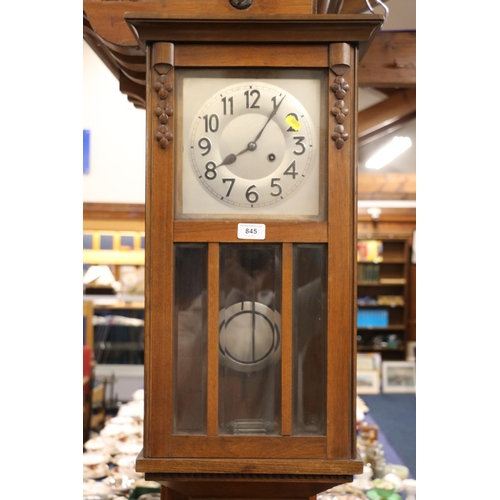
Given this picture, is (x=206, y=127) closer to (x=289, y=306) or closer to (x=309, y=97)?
(x=309, y=97)

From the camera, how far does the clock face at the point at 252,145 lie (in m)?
1.10

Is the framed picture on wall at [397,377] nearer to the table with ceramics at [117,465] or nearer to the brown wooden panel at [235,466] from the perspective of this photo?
the table with ceramics at [117,465]

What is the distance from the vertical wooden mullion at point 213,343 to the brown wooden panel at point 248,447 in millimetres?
24

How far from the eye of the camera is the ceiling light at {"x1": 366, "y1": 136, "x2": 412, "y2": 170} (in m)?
4.38

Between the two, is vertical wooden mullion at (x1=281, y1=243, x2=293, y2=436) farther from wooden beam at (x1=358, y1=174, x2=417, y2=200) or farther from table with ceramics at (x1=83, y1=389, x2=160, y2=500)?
wooden beam at (x1=358, y1=174, x2=417, y2=200)

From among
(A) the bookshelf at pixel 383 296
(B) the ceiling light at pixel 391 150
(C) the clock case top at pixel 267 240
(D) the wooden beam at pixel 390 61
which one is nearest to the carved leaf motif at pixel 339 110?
(C) the clock case top at pixel 267 240

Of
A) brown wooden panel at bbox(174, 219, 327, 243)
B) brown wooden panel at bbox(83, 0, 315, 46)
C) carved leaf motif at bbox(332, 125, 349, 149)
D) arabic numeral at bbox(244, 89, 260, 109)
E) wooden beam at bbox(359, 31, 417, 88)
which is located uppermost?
wooden beam at bbox(359, 31, 417, 88)

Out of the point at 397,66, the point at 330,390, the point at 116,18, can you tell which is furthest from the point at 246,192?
the point at 397,66

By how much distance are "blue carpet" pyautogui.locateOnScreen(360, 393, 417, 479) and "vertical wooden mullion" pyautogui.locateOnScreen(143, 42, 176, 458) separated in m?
2.41

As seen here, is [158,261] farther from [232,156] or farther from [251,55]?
[251,55]

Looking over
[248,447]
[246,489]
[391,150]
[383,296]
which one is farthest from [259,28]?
[383,296]

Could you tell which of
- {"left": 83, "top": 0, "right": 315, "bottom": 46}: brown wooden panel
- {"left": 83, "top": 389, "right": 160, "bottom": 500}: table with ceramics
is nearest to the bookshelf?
A: {"left": 83, "top": 389, "right": 160, "bottom": 500}: table with ceramics

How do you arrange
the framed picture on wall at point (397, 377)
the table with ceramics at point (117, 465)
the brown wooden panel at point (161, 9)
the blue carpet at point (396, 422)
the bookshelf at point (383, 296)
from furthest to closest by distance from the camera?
the bookshelf at point (383, 296) → the framed picture on wall at point (397, 377) → the blue carpet at point (396, 422) → the table with ceramics at point (117, 465) → the brown wooden panel at point (161, 9)

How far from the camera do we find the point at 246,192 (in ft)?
3.62
